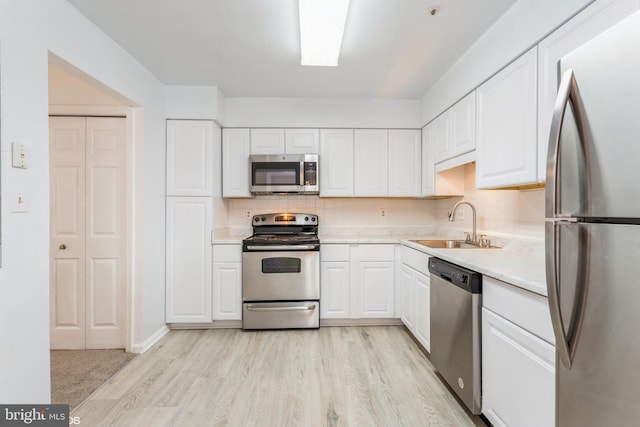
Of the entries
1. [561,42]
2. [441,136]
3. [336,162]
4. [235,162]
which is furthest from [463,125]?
[235,162]

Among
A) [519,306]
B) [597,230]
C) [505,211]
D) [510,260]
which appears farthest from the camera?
[505,211]

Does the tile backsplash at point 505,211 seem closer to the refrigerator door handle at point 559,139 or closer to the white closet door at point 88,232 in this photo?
the refrigerator door handle at point 559,139

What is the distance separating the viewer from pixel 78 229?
2.62 meters

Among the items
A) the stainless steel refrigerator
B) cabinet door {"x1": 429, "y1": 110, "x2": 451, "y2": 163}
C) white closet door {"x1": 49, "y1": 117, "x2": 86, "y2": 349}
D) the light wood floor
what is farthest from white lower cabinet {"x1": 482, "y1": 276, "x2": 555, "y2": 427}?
white closet door {"x1": 49, "y1": 117, "x2": 86, "y2": 349}

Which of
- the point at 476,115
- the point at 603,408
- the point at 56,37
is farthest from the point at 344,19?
the point at 603,408

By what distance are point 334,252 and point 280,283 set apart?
0.63 m

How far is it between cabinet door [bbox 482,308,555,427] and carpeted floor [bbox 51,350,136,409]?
2.42 meters

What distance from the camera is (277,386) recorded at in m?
2.07

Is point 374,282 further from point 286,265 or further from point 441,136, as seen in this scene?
point 441,136

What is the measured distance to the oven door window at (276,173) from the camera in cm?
329

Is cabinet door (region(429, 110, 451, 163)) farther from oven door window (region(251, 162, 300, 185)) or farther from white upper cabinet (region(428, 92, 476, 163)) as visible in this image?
oven door window (region(251, 162, 300, 185))

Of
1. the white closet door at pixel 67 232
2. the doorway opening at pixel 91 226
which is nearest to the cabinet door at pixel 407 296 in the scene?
the doorway opening at pixel 91 226

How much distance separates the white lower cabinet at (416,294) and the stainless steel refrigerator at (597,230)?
1.42 meters

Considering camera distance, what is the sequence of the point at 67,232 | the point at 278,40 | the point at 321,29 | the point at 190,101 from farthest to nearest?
the point at 190,101 < the point at 67,232 < the point at 278,40 < the point at 321,29
